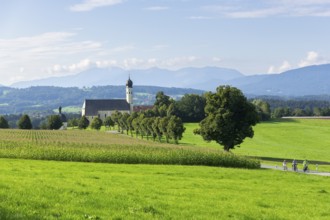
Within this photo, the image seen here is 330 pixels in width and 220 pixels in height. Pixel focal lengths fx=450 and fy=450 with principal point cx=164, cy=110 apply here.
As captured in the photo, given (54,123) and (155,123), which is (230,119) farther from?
(54,123)

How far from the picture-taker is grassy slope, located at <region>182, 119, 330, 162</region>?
295 feet

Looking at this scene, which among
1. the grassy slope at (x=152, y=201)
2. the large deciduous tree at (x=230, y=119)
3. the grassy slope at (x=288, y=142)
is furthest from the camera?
the grassy slope at (x=288, y=142)

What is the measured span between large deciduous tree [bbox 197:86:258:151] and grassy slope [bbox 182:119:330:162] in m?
11.1

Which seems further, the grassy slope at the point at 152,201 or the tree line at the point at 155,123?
the tree line at the point at 155,123

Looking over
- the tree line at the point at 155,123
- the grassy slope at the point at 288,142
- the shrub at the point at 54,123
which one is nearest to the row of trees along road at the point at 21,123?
the shrub at the point at 54,123

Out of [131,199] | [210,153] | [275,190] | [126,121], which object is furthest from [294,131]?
[131,199]

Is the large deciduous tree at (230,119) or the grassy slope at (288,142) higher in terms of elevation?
the large deciduous tree at (230,119)

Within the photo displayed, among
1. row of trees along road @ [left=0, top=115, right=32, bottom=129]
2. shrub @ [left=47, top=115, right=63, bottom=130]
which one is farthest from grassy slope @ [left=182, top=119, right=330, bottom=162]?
row of trees along road @ [left=0, top=115, right=32, bottom=129]

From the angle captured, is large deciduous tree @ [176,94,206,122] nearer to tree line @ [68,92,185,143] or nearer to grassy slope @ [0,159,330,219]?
tree line @ [68,92,185,143]

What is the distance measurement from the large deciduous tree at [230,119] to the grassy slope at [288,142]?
36.4 feet

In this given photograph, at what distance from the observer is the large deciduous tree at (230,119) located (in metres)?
75.1

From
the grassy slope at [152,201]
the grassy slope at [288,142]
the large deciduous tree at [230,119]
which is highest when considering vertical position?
the large deciduous tree at [230,119]

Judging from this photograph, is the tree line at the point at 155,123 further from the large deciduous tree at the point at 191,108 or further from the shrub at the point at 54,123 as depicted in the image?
the shrub at the point at 54,123

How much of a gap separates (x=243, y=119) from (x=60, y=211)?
6283 cm
